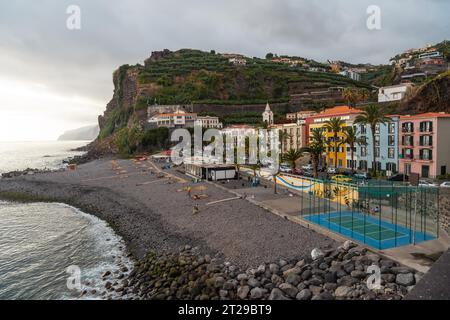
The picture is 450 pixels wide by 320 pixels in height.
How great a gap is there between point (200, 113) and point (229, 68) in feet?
145

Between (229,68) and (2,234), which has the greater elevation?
(229,68)

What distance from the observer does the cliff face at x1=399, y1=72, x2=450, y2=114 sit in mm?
52438

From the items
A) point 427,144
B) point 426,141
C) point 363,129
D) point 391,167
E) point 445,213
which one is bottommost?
point 445,213

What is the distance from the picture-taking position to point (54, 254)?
23.1m

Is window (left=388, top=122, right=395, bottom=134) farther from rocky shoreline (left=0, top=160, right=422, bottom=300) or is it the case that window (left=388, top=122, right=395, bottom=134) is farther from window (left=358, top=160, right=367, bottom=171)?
rocky shoreline (left=0, top=160, right=422, bottom=300)

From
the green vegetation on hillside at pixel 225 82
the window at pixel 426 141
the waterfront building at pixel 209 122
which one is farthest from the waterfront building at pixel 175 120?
the window at pixel 426 141

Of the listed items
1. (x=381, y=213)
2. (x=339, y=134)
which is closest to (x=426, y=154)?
(x=339, y=134)

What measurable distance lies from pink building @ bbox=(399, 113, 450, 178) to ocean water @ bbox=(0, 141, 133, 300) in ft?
123

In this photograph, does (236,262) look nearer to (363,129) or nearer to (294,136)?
(363,129)

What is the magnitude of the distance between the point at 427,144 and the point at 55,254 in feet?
147

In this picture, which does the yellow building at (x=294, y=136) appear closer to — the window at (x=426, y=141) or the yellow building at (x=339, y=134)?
the yellow building at (x=339, y=134)
